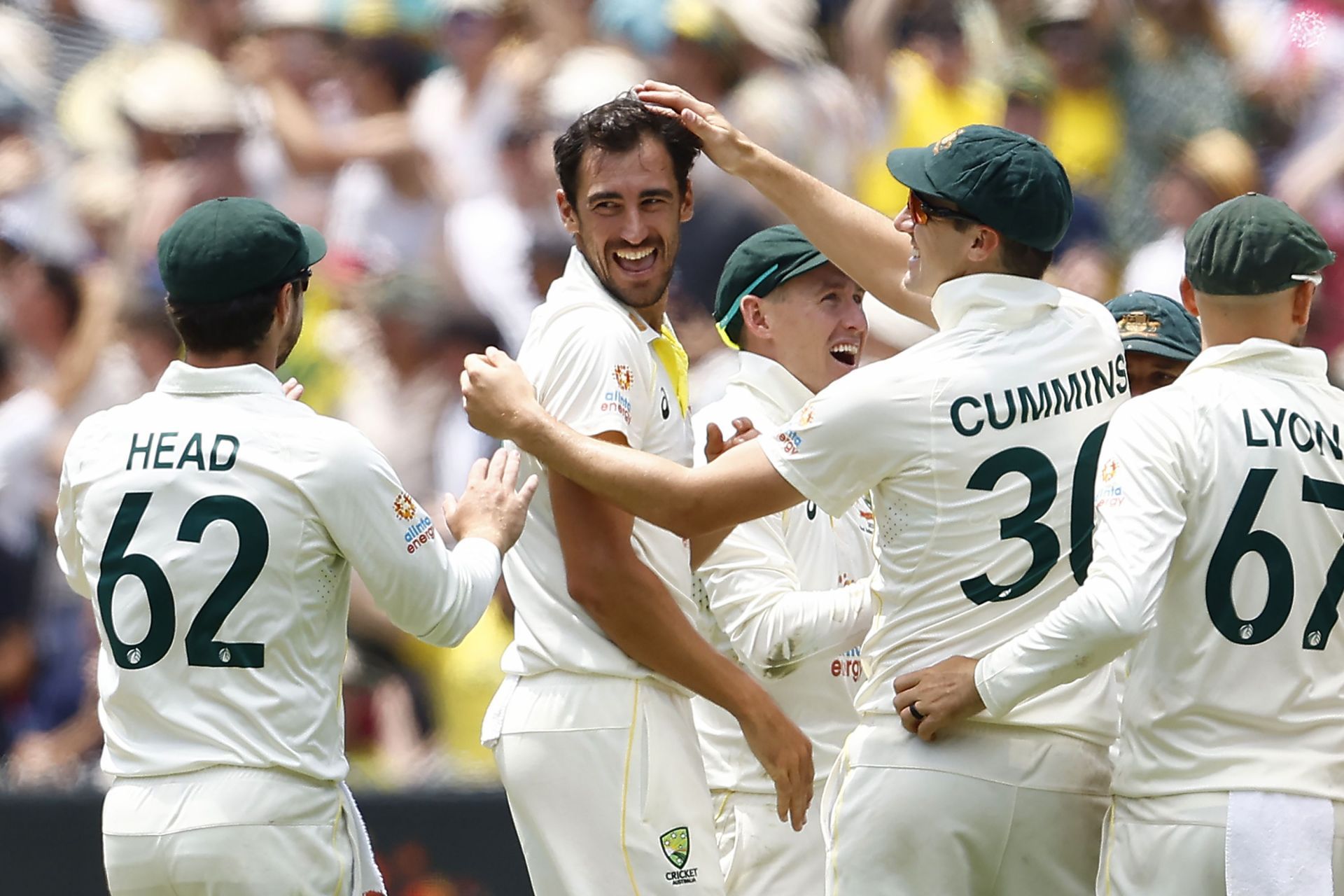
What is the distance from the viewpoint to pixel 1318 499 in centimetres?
361

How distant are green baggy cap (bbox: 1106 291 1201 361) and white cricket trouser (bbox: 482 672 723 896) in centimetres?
171

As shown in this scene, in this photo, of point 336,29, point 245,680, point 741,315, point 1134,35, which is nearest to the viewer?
point 245,680

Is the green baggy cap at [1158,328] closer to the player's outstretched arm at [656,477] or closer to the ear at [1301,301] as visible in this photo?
the ear at [1301,301]

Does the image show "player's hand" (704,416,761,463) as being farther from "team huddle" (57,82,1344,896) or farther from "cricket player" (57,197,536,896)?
"cricket player" (57,197,536,896)

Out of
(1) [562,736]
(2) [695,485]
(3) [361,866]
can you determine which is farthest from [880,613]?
(3) [361,866]

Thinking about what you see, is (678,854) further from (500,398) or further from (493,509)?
(500,398)

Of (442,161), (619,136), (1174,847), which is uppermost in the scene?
(442,161)

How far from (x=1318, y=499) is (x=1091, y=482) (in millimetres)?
461

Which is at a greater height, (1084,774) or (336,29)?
(336,29)

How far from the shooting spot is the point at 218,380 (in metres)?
3.67

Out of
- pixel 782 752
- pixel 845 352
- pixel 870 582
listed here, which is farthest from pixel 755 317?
pixel 782 752

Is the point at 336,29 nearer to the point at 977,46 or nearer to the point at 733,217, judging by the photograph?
the point at 733,217

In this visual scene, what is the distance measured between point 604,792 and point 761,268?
1.74 metres

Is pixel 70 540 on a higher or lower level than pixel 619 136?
lower
